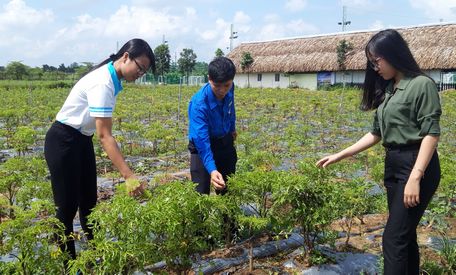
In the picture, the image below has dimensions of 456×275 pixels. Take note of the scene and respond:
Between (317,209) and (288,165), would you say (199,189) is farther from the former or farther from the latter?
(288,165)

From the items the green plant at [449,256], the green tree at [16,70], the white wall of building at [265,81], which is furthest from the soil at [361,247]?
the green tree at [16,70]

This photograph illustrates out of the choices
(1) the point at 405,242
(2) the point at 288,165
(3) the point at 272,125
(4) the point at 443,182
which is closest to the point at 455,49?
(3) the point at 272,125

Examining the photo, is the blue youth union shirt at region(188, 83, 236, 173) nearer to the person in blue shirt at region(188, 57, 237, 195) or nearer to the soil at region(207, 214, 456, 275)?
the person in blue shirt at region(188, 57, 237, 195)

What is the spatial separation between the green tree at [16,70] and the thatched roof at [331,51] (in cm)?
1752

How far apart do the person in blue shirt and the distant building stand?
2379cm

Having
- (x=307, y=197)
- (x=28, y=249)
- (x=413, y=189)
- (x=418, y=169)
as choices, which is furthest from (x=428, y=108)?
(x=28, y=249)

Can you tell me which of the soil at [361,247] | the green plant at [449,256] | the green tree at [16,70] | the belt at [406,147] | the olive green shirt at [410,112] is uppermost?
the green tree at [16,70]

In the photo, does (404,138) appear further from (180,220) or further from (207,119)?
(207,119)

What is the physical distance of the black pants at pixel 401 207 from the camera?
92.7 inches

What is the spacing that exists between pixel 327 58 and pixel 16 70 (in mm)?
24118

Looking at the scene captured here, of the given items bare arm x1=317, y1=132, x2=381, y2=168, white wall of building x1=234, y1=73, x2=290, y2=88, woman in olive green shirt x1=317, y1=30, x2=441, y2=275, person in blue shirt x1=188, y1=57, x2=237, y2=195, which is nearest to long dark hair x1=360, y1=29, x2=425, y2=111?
woman in olive green shirt x1=317, y1=30, x2=441, y2=275

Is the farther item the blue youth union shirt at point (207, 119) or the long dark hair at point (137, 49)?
the blue youth union shirt at point (207, 119)

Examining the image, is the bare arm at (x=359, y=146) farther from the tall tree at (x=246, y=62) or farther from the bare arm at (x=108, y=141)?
the tall tree at (x=246, y=62)

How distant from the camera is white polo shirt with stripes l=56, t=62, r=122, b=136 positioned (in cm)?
253
